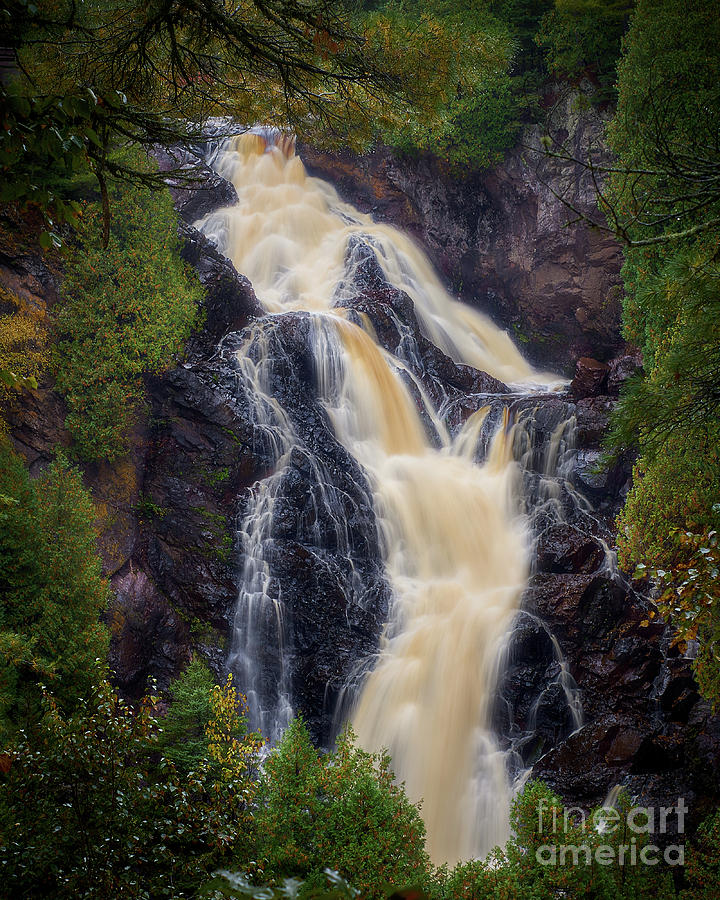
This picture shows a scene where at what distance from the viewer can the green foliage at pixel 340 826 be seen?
5.52 metres

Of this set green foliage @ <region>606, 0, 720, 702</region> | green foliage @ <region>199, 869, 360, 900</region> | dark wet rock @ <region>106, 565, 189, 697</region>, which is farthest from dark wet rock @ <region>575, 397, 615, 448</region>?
green foliage @ <region>199, 869, 360, 900</region>

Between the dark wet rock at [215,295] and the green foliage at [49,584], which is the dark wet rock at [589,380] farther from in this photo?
the green foliage at [49,584]

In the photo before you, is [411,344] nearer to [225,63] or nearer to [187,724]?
[187,724]

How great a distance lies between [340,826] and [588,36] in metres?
21.9

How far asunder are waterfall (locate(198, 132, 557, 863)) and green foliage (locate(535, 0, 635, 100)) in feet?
25.0

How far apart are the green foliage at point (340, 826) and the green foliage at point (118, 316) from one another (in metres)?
7.48

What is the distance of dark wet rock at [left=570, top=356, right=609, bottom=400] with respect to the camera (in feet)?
49.5

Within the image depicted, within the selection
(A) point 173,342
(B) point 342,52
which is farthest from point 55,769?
(A) point 173,342

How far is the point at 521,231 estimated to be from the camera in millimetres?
21281

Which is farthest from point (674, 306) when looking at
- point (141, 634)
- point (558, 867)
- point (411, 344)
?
point (411, 344)

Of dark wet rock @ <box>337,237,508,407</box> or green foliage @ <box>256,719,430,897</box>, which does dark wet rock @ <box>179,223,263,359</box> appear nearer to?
dark wet rock @ <box>337,237,508,407</box>

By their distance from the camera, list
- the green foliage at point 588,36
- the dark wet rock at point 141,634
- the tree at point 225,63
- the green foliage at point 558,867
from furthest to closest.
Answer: the green foliage at point 588,36, the dark wet rock at point 141,634, the green foliage at point 558,867, the tree at point 225,63

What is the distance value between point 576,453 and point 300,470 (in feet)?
21.0

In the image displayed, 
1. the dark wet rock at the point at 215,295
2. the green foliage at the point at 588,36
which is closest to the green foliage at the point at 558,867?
the dark wet rock at the point at 215,295
